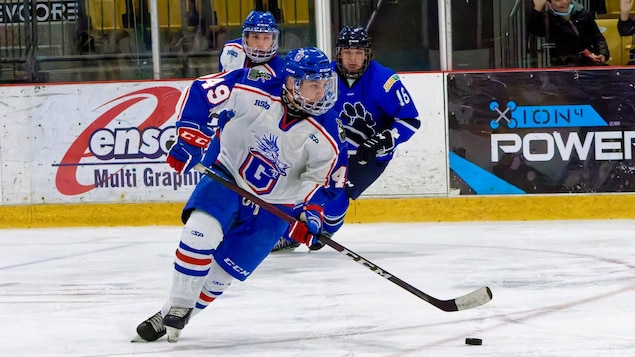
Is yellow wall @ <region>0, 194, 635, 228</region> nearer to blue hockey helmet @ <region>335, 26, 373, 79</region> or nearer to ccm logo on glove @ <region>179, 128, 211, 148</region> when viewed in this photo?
blue hockey helmet @ <region>335, 26, 373, 79</region>

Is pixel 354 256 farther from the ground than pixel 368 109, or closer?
closer

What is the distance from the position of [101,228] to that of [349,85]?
2348 millimetres

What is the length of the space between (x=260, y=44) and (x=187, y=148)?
68.8 inches

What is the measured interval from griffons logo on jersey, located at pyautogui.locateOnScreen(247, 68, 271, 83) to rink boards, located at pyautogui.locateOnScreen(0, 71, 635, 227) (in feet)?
11.3

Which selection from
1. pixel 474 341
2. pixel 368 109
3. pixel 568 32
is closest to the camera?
pixel 474 341

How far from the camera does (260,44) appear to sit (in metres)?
5.02

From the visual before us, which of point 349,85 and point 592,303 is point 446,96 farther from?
point 592,303

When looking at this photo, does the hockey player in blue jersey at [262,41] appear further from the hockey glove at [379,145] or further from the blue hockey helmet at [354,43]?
the hockey glove at [379,145]

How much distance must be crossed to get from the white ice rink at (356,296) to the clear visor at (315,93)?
26.3 inches

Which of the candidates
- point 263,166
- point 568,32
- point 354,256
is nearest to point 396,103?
point 354,256

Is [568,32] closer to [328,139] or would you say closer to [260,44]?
[260,44]

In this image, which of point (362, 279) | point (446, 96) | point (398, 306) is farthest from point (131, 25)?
point (398, 306)

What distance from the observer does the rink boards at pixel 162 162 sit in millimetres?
6832

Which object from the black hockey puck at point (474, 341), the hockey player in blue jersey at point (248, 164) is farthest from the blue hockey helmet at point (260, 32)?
the black hockey puck at point (474, 341)
